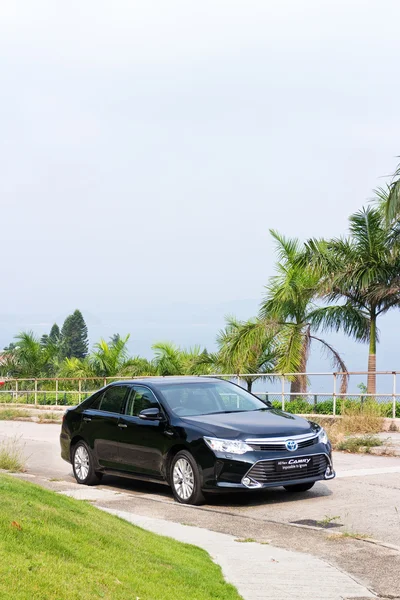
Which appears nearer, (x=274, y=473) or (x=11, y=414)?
(x=274, y=473)

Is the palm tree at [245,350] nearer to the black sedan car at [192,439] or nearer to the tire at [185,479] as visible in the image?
the black sedan car at [192,439]

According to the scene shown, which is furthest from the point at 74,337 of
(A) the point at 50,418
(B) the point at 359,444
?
(B) the point at 359,444

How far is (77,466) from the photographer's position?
14.6 metres

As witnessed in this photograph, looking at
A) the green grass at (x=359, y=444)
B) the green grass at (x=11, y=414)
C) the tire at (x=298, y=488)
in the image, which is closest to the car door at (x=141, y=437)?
the tire at (x=298, y=488)

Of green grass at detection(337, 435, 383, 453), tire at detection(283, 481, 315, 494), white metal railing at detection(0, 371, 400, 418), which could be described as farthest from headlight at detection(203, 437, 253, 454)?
green grass at detection(337, 435, 383, 453)

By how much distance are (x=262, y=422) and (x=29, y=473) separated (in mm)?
5071

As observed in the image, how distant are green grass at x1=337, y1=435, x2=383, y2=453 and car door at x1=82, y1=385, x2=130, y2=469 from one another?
5.48m

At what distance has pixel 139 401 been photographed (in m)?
13.6

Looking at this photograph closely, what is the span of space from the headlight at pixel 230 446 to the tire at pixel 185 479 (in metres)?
0.37

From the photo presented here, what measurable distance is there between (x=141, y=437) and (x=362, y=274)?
1652 centimetres

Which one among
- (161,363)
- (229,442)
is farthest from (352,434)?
(161,363)

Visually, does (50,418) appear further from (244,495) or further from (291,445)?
(291,445)

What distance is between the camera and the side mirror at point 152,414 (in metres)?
12.8

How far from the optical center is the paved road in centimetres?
Answer: 862
